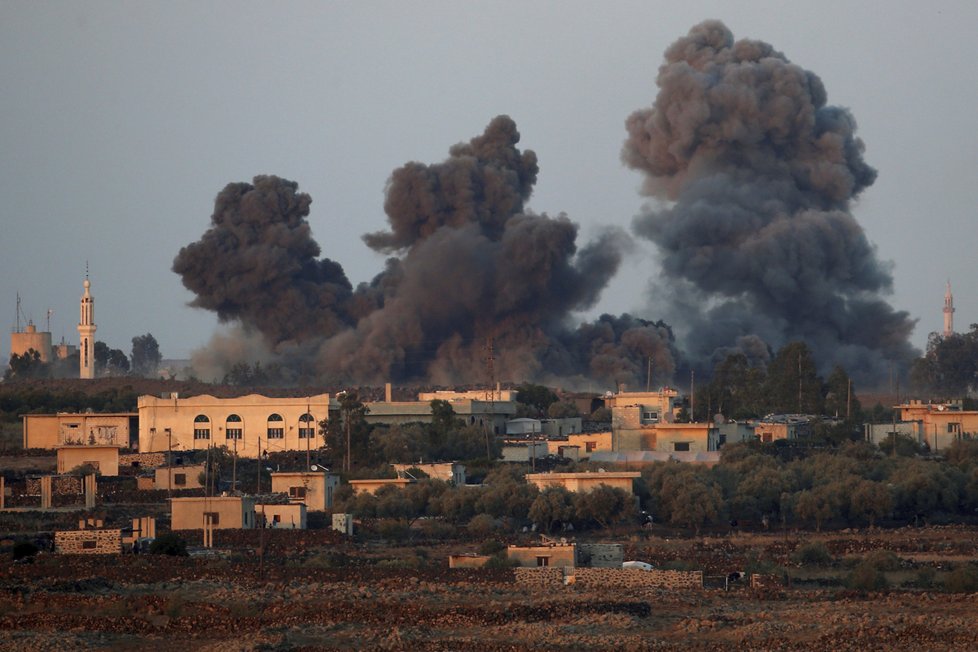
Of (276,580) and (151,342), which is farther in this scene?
(151,342)

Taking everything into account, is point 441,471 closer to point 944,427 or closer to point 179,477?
point 179,477

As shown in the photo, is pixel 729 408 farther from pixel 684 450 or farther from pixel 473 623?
pixel 473 623

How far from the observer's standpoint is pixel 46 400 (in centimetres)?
7731

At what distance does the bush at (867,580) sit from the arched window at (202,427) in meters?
33.7

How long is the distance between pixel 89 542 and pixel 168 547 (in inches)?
68.2

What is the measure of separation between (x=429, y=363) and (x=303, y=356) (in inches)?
237

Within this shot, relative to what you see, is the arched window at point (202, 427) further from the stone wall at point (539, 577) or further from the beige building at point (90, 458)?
the stone wall at point (539, 577)

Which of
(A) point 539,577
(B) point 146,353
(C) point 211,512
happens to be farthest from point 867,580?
(B) point 146,353

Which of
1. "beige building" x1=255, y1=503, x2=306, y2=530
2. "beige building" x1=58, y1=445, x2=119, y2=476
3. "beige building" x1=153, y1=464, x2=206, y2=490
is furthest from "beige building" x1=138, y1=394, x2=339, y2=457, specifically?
"beige building" x1=255, y1=503, x2=306, y2=530

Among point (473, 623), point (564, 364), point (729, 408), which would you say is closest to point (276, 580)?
point (473, 623)

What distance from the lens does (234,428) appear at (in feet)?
229

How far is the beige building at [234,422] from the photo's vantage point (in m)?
68.8

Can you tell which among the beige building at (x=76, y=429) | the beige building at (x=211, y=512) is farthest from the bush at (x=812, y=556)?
the beige building at (x=76, y=429)

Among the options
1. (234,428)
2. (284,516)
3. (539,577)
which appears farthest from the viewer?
(234,428)
